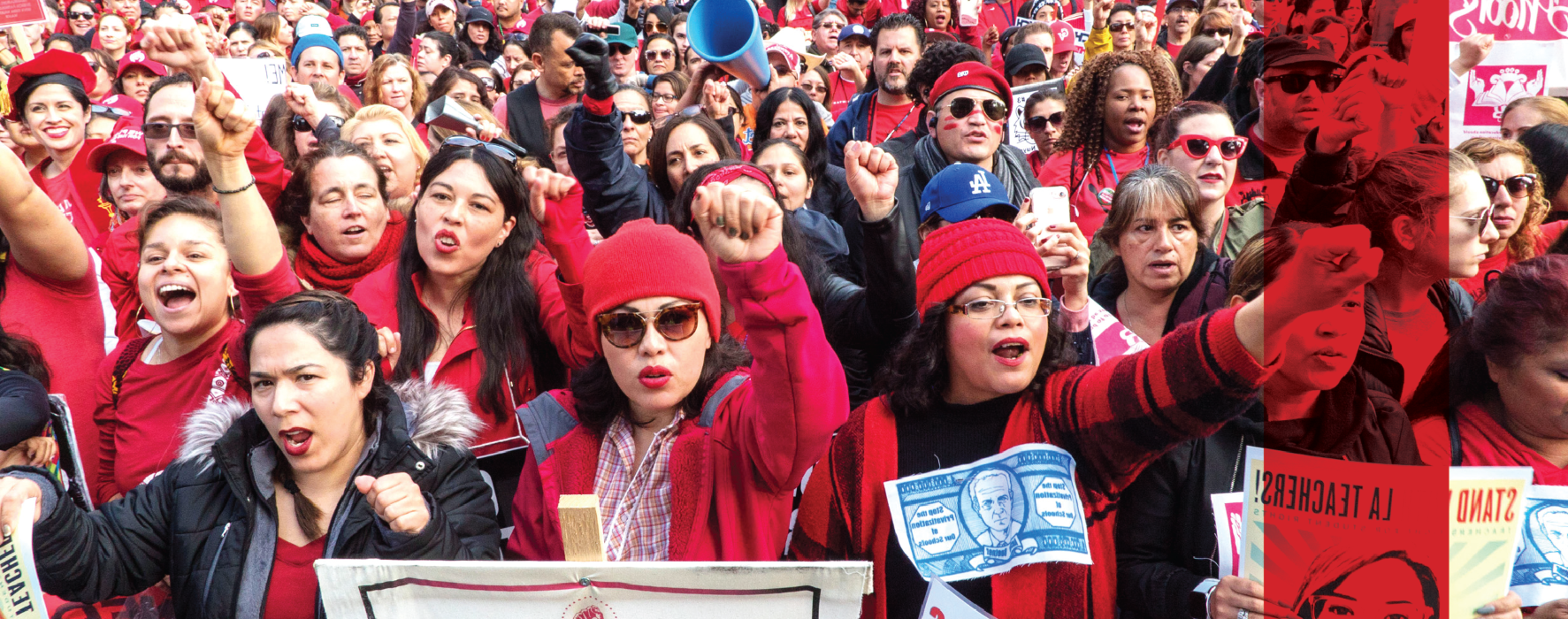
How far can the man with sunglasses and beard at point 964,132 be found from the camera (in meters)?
4.45

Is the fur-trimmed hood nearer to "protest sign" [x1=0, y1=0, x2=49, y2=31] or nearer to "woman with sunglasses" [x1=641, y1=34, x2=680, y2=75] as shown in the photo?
"protest sign" [x1=0, y1=0, x2=49, y2=31]

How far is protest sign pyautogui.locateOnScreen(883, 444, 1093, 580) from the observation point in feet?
7.21

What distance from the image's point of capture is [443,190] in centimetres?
329

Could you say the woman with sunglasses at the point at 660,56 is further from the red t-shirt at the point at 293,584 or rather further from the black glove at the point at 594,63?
the red t-shirt at the point at 293,584

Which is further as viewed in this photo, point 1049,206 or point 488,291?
point 488,291

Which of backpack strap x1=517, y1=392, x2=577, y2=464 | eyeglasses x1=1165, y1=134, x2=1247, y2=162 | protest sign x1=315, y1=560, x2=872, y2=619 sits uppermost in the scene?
eyeglasses x1=1165, y1=134, x2=1247, y2=162

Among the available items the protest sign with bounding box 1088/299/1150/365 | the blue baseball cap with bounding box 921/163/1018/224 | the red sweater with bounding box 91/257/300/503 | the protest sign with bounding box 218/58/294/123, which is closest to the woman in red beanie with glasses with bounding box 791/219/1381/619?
the protest sign with bounding box 1088/299/1150/365

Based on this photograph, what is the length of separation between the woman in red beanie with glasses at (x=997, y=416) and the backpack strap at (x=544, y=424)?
1.97ft

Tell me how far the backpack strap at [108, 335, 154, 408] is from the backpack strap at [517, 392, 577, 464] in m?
1.43

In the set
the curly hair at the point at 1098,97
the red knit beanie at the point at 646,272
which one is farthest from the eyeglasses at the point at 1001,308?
the curly hair at the point at 1098,97

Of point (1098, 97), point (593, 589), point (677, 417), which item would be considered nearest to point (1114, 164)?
point (1098, 97)

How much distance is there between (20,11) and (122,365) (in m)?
4.07

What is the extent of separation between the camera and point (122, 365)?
3.32 meters

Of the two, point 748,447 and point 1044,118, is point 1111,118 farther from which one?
point 748,447
